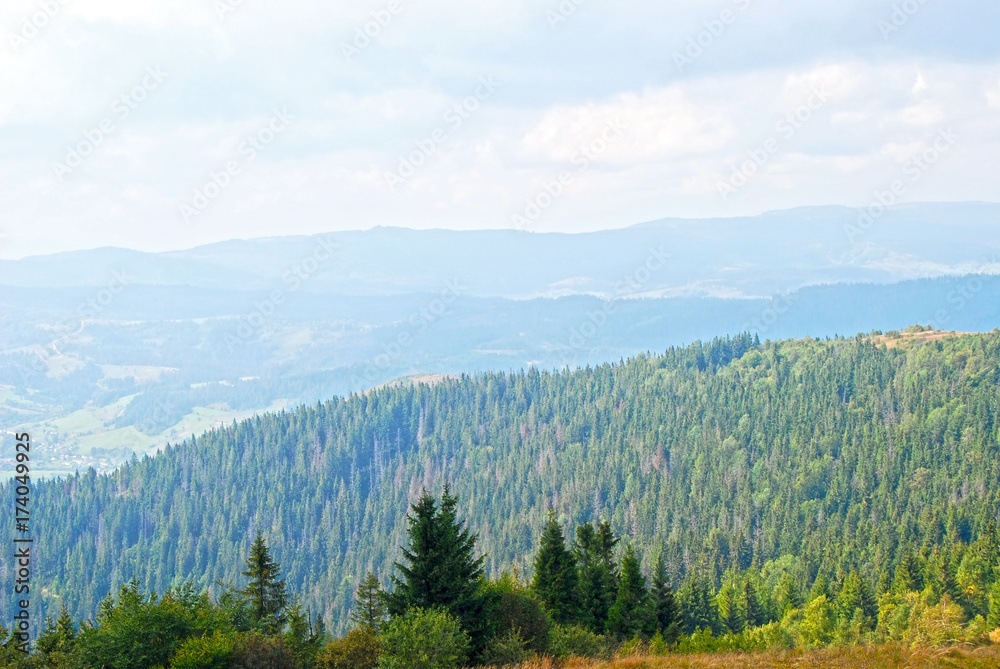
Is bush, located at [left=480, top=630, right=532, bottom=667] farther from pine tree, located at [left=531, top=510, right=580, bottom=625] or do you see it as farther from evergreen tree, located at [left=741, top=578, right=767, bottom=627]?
evergreen tree, located at [left=741, top=578, right=767, bottom=627]

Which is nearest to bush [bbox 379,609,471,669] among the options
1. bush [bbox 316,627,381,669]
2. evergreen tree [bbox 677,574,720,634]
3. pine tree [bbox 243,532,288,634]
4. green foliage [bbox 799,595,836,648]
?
bush [bbox 316,627,381,669]

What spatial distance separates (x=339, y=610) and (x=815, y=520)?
100105 mm

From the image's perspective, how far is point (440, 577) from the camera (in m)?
45.3

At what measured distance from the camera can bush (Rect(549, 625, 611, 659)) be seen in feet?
148

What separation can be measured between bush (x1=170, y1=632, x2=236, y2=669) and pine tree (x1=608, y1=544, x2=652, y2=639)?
93.8ft

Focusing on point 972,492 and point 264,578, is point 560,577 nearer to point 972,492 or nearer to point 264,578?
point 264,578

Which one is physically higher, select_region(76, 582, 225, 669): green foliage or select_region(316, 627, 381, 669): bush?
select_region(76, 582, 225, 669): green foliage

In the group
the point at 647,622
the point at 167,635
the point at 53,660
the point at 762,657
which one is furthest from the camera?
the point at 647,622

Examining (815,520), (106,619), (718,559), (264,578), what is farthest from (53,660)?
(815,520)

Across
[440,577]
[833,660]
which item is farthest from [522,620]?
[833,660]

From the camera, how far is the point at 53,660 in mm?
47250

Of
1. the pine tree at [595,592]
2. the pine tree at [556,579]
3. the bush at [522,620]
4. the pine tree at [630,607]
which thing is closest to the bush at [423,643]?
the bush at [522,620]

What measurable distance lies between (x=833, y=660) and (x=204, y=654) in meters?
26.4

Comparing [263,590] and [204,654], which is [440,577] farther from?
[263,590]
